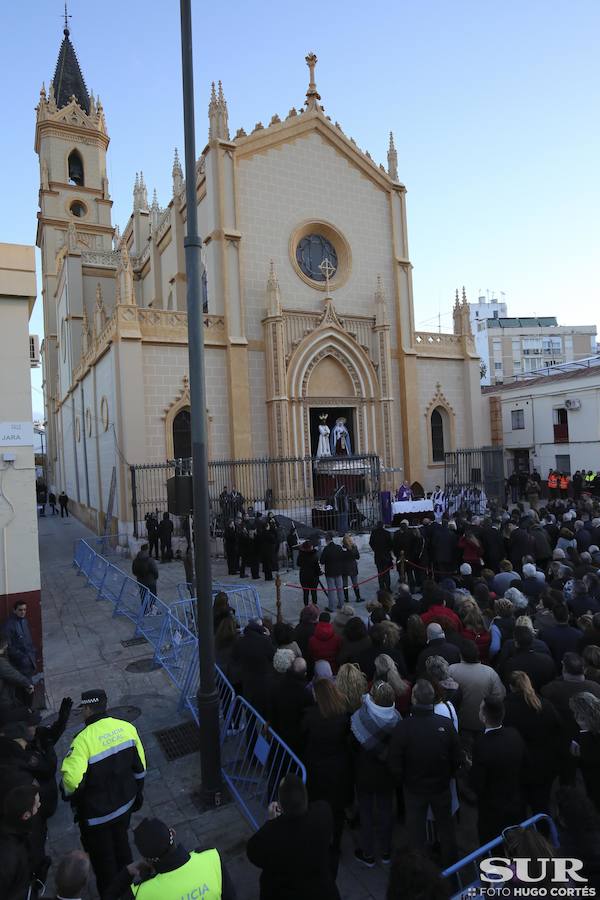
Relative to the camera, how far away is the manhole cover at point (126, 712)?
6.89m

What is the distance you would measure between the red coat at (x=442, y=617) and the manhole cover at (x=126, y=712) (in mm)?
3706

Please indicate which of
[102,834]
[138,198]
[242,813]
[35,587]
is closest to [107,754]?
[102,834]

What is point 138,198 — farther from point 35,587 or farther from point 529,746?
point 529,746

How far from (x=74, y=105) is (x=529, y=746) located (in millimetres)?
45653

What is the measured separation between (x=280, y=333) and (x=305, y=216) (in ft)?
18.3

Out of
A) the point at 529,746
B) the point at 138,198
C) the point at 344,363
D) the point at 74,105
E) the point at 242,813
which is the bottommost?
the point at 242,813

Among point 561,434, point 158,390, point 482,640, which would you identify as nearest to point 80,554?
point 158,390

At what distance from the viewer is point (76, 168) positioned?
3916 centimetres

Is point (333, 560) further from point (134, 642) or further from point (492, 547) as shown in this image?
point (134, 642)

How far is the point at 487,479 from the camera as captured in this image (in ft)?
73.7

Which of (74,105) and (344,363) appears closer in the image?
(344,363)

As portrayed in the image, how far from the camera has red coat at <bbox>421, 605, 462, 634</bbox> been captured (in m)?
5.96

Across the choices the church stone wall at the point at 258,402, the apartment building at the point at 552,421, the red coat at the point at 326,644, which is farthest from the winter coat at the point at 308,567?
the apartment building at the point at 552,421

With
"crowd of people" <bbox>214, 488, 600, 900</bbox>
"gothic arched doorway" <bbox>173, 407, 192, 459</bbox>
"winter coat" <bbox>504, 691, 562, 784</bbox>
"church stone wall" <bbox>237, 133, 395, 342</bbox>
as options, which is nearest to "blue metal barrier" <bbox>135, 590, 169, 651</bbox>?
"crowd of people" <bbox>214, 488, 600, 900</bbox>
